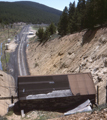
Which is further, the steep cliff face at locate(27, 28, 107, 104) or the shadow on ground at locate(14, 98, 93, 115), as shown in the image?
the steep cliff face at locate(27, 28, 107, 104)

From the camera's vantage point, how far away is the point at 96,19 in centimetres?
3094

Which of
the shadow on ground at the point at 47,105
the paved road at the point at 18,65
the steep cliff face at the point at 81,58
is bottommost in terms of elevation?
the paved road at the point at 18,65

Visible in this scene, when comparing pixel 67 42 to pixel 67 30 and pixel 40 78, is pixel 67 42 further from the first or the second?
pixel 40 78

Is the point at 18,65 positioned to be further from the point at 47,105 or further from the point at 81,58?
the point at 47,105

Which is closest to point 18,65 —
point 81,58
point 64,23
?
point 64,23

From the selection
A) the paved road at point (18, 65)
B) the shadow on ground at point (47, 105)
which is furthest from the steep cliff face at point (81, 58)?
the shadow on ground at point (47, 105)

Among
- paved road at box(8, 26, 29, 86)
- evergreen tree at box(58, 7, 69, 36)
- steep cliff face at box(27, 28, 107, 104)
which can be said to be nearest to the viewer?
steep cliff face at box(27, 28, 107, 104)

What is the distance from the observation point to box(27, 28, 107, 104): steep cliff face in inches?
875

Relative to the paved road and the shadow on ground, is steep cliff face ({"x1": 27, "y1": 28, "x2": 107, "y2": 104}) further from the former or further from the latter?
the shadow on ground

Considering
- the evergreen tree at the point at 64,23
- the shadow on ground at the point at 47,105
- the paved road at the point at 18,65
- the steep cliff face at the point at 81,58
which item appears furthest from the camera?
the evergreen tree at the point at 64,23

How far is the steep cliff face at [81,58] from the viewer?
22230 millimetres

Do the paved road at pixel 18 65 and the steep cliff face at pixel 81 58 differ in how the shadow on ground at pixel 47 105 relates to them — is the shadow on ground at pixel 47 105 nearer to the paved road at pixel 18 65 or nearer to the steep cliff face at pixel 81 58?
the steep cliff face at pixel 81 58

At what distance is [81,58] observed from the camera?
28.1 meters

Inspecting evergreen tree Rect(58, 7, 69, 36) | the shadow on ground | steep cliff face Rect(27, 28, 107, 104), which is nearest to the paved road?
steep cliff face Rect(27, 28, 107, 104)
